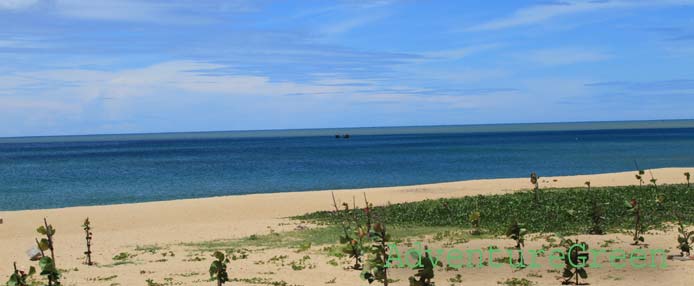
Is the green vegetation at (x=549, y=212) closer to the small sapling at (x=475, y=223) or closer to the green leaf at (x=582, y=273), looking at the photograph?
the small sapling at (x=475, y=223)

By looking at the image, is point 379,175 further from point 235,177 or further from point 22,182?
point 22,182

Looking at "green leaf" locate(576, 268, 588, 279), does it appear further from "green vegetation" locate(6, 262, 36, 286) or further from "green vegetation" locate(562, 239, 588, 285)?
"green vegetation" locate(6, 262, 36, 286)

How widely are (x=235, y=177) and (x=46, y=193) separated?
887 inches

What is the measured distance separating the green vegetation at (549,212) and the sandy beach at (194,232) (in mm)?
2173

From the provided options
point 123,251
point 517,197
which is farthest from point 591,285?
point 517,197

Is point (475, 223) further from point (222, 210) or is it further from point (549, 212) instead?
point (222, 210)

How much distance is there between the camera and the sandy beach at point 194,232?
1888 centimetres

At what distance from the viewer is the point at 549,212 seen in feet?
92.8

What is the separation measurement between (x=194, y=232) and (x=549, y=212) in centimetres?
1481

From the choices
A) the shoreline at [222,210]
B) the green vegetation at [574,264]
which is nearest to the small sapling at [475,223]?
the shoreline at [222,210]

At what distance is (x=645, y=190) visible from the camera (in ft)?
115

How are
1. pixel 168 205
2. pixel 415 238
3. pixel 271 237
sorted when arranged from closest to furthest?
pixel 415 238
pixel 271 237
pixel 168 205

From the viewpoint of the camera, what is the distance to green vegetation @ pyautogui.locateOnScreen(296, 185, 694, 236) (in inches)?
1006

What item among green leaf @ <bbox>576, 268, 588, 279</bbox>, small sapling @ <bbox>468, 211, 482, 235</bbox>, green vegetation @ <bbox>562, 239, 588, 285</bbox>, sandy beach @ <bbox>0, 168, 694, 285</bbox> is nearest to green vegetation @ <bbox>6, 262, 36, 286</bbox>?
sandy beach @ <bbox>0, 168, 694, 285</bbox>
